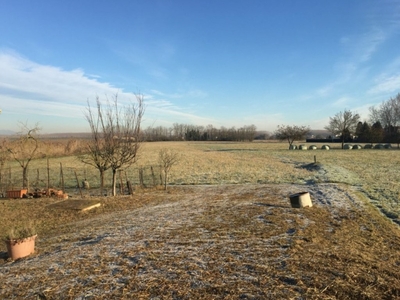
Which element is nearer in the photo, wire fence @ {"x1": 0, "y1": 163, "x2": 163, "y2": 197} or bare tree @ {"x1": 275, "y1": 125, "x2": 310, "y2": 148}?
wire fence @ {"x1": 0, "y1": 163, "x2": 163, "y2": 197}

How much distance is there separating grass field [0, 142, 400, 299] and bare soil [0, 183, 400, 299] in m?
0.02

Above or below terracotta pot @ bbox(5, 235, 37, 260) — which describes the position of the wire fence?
below

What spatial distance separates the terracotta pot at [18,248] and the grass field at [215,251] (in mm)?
165

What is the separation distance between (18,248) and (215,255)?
400 centimetres

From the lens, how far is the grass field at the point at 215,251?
3.85 m

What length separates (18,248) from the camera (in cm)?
571

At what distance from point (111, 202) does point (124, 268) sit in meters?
7.06

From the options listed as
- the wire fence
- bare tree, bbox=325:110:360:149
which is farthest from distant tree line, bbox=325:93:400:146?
the wire fence

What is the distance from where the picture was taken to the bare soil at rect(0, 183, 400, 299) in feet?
12.6

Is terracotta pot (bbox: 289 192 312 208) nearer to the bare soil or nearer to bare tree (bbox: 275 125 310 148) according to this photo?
the bare soil

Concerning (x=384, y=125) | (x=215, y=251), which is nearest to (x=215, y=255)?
(x=215, y=251)

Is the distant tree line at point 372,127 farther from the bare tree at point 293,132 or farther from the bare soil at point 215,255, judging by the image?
the bare soil at point 215,255

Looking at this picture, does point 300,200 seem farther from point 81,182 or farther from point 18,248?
point 81,182

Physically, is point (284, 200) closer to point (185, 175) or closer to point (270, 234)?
point (270, 234)
